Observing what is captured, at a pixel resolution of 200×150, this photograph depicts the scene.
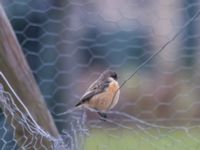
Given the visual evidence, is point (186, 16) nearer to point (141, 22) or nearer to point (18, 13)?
point (141, 22)

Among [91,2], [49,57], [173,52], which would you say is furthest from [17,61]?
[173,52]

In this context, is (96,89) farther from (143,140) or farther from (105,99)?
(143,140)

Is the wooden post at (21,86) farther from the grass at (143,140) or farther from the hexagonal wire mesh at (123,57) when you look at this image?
the hexagonal wire mesh at (123,57)

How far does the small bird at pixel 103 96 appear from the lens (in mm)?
1650

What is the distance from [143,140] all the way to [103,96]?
1.88 feet

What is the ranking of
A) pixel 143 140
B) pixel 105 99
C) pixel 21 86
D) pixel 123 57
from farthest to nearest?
pixel 123 57 → pixel 143 140 → pixel 105 99 → pixel 21 86

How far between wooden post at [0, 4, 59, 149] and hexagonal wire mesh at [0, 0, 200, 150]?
53 cm

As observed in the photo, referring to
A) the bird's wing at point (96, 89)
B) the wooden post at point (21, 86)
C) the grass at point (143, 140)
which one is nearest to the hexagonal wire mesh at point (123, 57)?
the grass at point (143, 140)

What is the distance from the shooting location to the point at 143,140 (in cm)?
220

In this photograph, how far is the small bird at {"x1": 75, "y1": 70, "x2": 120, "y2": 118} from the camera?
1650 millimetres

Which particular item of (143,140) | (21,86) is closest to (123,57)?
(143,140)

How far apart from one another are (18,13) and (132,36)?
497mm

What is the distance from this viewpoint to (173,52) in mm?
2684

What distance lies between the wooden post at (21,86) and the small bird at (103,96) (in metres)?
0.17
